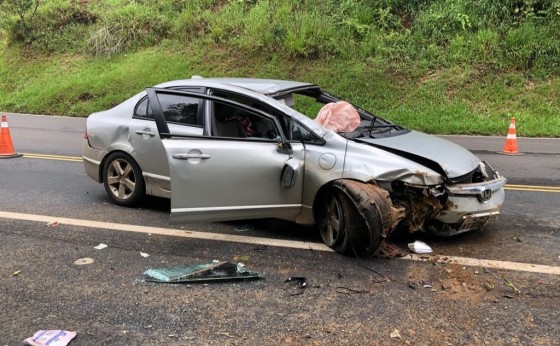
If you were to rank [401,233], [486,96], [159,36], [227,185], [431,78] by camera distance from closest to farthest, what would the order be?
1. [227,185]
2. [401,233]
3. [486,96]
4. [431,78]
5. [159,36]

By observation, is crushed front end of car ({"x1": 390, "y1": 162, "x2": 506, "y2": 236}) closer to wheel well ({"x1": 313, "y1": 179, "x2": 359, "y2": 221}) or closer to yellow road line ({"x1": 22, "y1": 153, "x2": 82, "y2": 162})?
wheel well ({"x1": 313, "y1": 179, "x2": 359, "y2": 221})

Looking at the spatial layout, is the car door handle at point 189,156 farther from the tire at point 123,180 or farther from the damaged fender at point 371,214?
the tire at point 123,180

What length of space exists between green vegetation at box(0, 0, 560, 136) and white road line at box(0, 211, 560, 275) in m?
9.65

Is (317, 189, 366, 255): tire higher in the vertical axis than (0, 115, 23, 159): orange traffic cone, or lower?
higher

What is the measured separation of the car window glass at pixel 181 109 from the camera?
215 inches

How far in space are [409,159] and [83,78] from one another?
18640mm

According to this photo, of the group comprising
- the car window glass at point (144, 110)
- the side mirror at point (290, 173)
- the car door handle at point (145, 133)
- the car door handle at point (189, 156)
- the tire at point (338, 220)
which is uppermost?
the car window glass at point (144, 110)

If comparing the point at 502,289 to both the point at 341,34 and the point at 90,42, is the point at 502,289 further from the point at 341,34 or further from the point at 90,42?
the point at 90,42

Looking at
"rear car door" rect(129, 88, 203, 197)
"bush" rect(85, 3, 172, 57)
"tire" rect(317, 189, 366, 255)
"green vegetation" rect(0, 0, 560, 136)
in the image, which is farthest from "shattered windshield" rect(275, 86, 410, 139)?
"bush" rect(85, 3, 172, 57)

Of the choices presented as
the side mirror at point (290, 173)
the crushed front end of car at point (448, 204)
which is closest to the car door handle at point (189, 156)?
the side mirror at point (290, 173)

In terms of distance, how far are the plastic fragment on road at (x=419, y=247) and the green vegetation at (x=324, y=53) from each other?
372 inches

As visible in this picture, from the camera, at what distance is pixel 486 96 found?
52.4 feet

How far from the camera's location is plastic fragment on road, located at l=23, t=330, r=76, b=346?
125 inches

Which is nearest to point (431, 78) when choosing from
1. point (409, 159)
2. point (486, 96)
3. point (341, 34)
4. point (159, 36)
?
point (486, 96)
